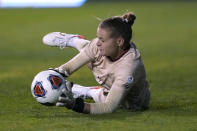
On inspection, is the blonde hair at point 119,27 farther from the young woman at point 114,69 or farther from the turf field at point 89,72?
the turf field at point 89,72

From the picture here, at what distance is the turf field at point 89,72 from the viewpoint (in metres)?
5.46

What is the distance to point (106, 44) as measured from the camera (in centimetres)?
589

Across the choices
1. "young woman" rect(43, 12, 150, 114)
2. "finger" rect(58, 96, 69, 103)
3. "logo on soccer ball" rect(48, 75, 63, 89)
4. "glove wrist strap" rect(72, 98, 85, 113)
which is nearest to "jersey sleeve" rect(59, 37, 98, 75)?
"young woman" rect(43, 12, 150, 114)

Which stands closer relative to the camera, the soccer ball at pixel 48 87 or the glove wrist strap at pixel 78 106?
the glove wrist strap at pixel 78 106

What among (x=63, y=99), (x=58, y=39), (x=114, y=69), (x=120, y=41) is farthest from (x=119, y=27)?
(x=58, y=39)

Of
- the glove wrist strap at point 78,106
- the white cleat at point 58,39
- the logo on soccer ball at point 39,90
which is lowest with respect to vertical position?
the glove wrist strap at point 78,106

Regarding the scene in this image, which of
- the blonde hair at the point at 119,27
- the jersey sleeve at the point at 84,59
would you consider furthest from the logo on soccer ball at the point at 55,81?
the blonde hair at the point at 119,27

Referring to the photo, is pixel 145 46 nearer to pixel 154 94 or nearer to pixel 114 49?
pixel 154 94

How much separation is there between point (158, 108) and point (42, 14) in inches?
875

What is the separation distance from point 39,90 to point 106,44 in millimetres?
833

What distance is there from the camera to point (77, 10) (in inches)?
1174

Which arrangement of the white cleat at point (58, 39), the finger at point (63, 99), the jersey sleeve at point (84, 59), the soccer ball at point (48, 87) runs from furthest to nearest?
the white cleat at point (58, 39) → the jersey sleeve at point (84, 59) → the soccer ball at point (48, 87) → the finger at point (63, 99)

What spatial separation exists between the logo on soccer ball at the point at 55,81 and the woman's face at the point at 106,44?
0.53 m

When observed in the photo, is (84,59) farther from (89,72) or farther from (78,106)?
(89,72)
